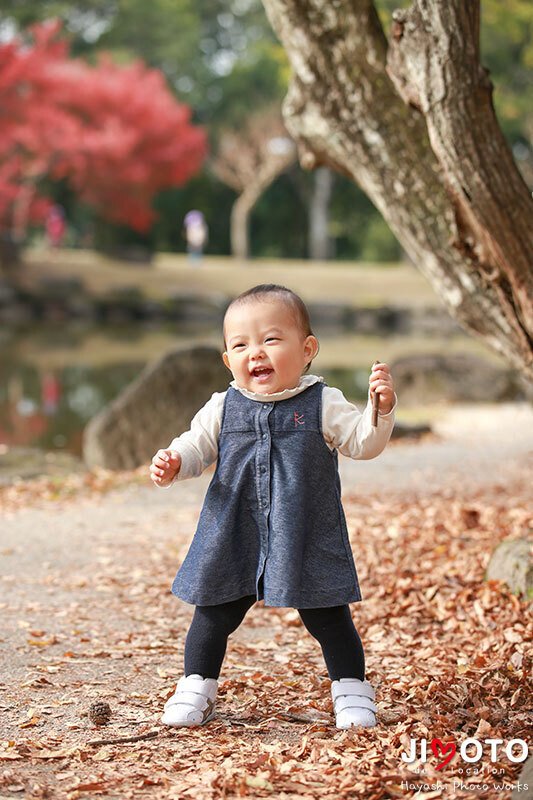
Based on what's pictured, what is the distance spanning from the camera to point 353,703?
3070 millimetres

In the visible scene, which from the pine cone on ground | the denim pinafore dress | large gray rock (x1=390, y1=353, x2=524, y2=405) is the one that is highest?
large gray rock (x1=390, y1=353, x2=524, y2=405)

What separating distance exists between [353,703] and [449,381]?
1075cm

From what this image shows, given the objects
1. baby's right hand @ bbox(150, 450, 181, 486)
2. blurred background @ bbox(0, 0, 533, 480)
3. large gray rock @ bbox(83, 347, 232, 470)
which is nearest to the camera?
baby's right hand @ bbox(150, 450, 181, 486)

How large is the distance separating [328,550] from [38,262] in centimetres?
2735

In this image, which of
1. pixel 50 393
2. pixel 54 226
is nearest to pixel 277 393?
pixel 50 393

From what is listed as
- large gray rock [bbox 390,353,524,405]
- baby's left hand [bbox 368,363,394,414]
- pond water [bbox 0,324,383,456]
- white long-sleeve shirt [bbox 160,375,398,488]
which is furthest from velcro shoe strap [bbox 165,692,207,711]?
large gray rock [bbox 390,353,524,405]

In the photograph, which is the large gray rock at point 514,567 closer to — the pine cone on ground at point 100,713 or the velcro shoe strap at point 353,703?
the velcro shoe strap at point 353,703

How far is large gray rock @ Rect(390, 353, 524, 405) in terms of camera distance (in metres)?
13.4

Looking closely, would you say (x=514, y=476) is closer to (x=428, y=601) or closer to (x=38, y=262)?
(x=428, y=601)

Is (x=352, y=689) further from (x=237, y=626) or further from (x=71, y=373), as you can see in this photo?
(x=71, y=373)

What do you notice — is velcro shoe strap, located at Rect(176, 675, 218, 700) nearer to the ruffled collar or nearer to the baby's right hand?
the baby's right hand

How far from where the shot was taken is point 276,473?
3.08 metres

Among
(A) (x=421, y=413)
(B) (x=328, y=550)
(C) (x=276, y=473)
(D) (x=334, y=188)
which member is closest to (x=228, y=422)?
(C) (x=276, y=473)

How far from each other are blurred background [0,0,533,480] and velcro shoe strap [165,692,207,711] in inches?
500
